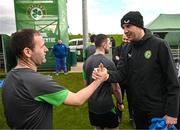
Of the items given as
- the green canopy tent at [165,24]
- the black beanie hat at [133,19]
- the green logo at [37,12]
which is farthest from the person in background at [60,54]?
the black beanie hat at [133,19]

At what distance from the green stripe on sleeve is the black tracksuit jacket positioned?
4.23 feet

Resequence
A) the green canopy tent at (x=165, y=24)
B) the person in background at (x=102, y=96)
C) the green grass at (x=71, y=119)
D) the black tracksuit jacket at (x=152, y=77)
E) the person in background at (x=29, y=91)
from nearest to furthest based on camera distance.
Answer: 1. the person in background at (x=29, y=91)
2. the black tracksuit jacket at (x=152, y=77)
3. the person in background at (x=102, y=96)
4. the green grass at (x=71, y=119)
5. the green canopy tent at (x=165, y=24)

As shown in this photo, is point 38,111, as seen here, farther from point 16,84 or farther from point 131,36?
point 131,36

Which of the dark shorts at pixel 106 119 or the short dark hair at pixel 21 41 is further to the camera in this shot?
the dark shorts at pixel 106 119

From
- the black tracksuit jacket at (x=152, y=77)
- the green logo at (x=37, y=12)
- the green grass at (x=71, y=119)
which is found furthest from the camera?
the green logo at (x=37, y=12)

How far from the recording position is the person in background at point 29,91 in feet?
9.12

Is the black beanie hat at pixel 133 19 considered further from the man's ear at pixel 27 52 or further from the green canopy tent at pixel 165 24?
the green canopy tent at pixel 165 24

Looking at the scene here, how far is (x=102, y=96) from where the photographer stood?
5223mm

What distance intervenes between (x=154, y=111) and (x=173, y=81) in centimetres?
43


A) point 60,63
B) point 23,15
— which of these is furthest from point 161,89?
point 23,15

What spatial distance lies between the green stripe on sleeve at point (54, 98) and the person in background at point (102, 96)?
229 centimetres

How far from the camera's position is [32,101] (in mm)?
2781

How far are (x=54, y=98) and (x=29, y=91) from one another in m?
0.20

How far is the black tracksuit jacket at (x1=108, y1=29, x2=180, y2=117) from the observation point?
379cm
